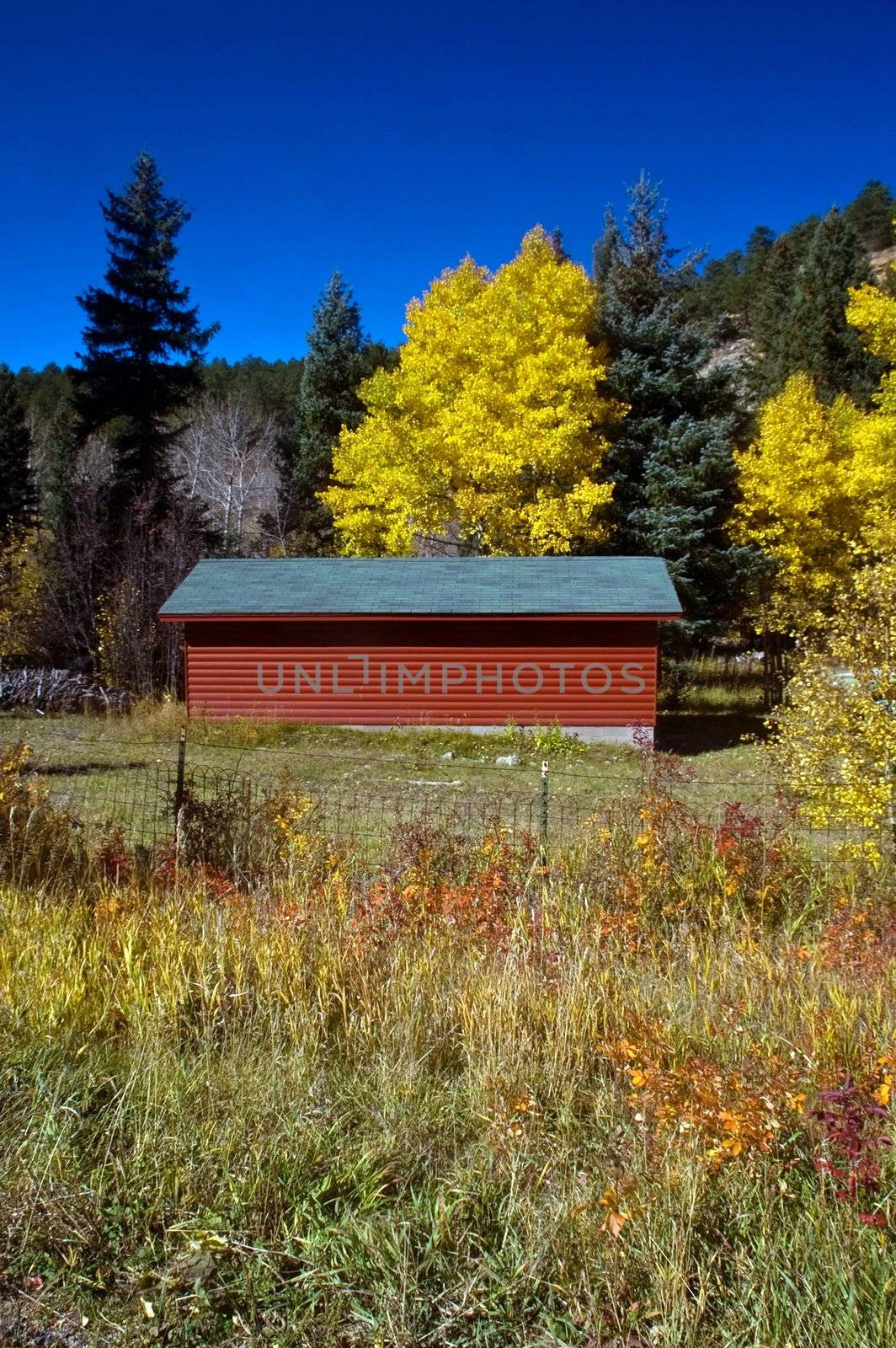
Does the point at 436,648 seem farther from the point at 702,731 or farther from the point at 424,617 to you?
the point at 702,731

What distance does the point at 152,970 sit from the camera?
423 cm

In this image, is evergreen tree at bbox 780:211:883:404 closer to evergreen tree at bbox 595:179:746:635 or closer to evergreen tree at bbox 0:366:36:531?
evergreen tree at bbox 595:179:746:635

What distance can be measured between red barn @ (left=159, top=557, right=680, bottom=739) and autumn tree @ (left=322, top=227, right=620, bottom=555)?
379 cm

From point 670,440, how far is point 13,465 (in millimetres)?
23631

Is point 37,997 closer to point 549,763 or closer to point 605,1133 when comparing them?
point 605,1133

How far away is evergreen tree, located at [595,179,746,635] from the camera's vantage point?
22469 millimetres

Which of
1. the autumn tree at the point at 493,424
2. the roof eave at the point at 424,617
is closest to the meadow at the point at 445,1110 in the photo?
the roof eave at the point at 424,617

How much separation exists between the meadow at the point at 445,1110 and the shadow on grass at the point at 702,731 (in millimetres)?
12860

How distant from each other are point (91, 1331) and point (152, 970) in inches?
72.5

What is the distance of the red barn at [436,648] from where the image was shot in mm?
17859

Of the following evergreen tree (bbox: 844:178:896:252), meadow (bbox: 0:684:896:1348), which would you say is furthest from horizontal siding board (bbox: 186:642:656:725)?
evergreen tree (bbox: 844:178:896:252)

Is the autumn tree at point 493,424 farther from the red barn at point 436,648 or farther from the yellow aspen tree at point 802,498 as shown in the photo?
the red barn at point 436,648

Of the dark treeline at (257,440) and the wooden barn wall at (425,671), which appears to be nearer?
the wooden barn wall at (425,671)

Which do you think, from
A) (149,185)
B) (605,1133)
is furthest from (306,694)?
(149,185)
